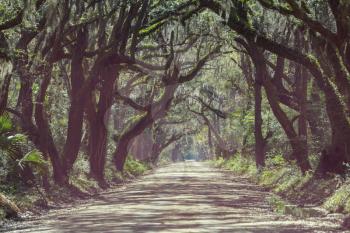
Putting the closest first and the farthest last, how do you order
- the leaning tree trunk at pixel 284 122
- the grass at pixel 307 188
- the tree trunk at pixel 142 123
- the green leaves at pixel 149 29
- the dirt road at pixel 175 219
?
1. the dirt road at pixel 175 219
2. the grass at pixel 307 188
3. the green leaves at pixel 149 29
4. the leaning tree trunk at pixel 284 122
5. the tree trunk at pixel 142 123

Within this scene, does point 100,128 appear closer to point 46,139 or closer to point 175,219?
point 46,139

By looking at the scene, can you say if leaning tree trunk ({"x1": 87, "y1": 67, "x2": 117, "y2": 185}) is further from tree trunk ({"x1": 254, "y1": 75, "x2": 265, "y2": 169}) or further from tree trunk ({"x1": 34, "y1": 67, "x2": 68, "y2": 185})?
tree trunk ({"x1": 254, "y1": 75, "x2": 265, "y2": 169})

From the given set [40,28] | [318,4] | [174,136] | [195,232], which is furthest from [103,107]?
[174,136]

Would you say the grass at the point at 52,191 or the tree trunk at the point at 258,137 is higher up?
the tree trunk at the point at 258,137

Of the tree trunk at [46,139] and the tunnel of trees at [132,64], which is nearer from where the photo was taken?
the tunnel of trees at [132,64]

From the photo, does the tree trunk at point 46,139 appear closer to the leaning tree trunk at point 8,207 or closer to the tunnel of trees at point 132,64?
the tunnel of trees at point 132,64

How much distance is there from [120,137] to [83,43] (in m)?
14.7

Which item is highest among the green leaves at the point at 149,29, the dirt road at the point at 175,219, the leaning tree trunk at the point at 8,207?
the green leaves at the point at 149,29

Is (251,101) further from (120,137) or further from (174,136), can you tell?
(174,136)

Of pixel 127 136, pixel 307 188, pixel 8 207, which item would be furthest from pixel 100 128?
pixel 8 207

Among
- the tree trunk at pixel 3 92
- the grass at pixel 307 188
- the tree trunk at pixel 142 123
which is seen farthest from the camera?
the tree trunk at pixel 142 123

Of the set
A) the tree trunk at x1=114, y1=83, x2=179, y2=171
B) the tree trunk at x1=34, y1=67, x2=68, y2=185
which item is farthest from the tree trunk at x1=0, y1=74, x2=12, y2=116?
the tree trunk at x1=114, y1=83, x2=179, y2=171

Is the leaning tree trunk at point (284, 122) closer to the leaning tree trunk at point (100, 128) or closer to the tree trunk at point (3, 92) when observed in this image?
the leaning tree trunk at point (100, 128)

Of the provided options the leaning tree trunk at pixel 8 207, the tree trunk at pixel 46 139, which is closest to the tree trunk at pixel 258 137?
the tree trunk at pixel 46 139
